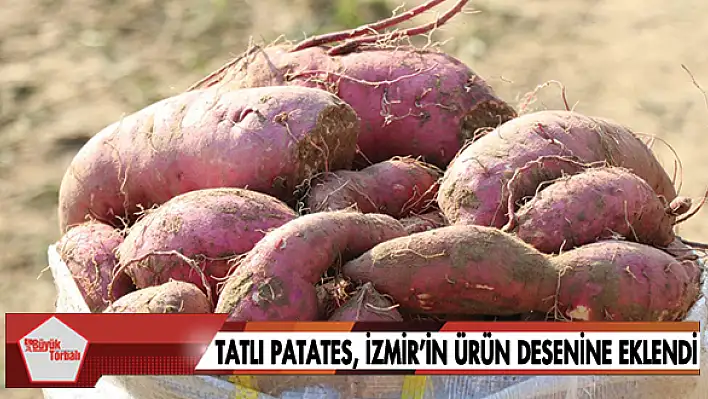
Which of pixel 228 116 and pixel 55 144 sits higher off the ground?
pixel 228 116

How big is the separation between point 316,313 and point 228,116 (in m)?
0.47

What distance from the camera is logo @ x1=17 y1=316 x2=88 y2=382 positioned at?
1531mm

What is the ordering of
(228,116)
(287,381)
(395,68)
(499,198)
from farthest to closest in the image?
(395,68) < (228,116) < (499,198) < (287,381)

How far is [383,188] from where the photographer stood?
1756 millimetres

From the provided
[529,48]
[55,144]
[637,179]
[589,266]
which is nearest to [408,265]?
[589,266]

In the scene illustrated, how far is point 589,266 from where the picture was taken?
58.3 inches

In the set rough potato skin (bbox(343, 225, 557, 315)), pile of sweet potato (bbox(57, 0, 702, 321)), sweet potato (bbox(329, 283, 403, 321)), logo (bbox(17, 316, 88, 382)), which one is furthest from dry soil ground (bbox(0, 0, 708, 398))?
sweet potato (bbox(329, 283, 403, 321))

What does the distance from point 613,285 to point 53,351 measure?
0.89 meters

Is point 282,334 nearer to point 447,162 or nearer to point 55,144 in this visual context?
point 447,162

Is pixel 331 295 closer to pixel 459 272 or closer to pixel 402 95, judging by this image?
pixel 459 272

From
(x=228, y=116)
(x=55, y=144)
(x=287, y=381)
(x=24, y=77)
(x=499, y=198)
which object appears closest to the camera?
(x=287, y=381)

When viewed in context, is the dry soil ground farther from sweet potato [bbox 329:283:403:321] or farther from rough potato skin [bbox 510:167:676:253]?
sweet potato [bbox 329:283:403:321]

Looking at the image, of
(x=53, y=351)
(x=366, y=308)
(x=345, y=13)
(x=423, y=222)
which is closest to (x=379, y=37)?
(x=423, y=222)

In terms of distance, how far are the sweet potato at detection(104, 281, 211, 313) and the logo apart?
0.08 meters
